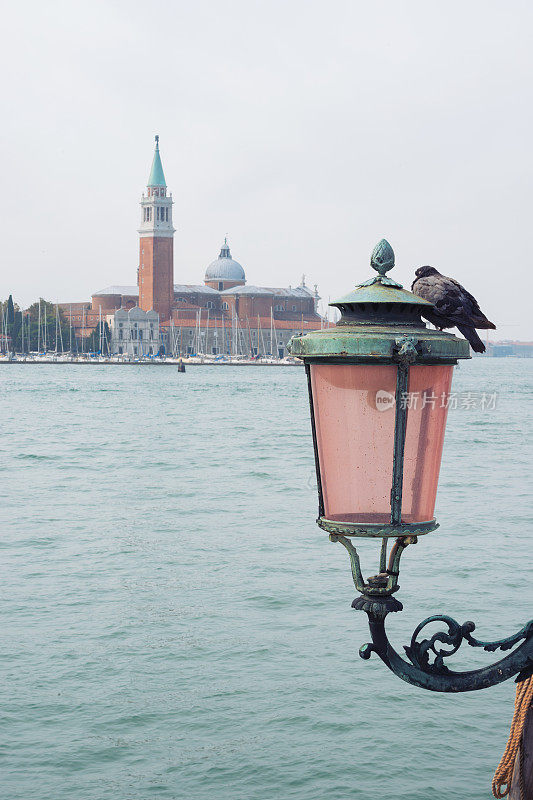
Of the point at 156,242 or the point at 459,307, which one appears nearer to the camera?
the point at 459,307

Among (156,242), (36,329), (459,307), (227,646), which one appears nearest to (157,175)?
(156,242)

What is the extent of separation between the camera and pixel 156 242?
88250mm

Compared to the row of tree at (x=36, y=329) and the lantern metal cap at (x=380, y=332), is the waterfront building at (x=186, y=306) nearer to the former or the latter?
the row of tree at (x=36, y=329)

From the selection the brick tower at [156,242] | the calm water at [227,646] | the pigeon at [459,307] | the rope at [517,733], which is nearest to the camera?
the rope at [517,733]

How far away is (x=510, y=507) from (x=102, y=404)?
31.4 m

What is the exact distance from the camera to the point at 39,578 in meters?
9.53

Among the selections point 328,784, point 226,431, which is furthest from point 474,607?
point 226,431

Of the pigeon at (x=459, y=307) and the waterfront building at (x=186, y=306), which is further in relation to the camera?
the waterfront building at (x=186, y=306)

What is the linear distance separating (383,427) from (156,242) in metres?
88.2

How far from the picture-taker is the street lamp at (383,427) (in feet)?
5.40

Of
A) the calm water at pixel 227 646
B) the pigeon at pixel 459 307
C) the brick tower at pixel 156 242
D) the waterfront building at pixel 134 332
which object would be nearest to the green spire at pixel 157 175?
the brick tower at pixel 156 242

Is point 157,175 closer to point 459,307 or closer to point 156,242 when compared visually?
point 156,242

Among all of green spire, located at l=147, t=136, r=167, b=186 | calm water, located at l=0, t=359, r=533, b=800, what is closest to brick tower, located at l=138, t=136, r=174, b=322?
green spire, located at l=147, t=136, r=167, b=186

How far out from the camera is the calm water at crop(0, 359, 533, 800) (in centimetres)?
545
